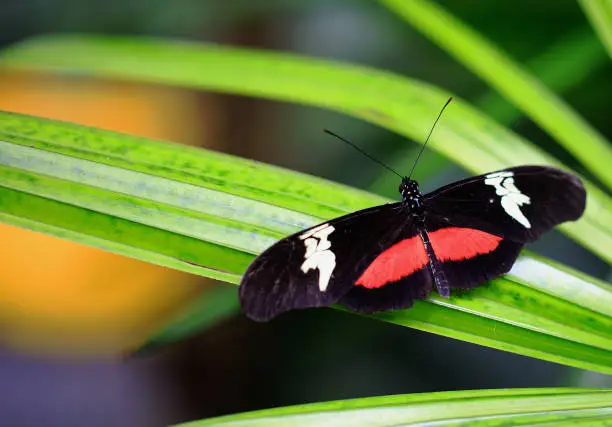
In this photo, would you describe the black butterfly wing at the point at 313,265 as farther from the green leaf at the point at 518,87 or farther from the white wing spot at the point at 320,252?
the green leaf at the point at 518,87

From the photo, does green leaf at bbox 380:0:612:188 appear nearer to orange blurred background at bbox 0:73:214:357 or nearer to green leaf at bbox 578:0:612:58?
green leaf at bbox 578:0:612:58

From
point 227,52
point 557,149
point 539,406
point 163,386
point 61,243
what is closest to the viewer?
point 539,406

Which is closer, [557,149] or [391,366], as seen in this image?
[557,149]

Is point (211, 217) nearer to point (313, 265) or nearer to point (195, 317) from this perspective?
point (313, 265)

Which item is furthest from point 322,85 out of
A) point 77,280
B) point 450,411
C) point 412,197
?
point 77,280

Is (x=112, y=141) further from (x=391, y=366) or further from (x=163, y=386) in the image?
(x=163, y=386)

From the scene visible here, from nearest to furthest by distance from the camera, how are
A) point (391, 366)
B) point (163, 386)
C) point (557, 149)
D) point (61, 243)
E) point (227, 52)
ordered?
point (227, 52), point (557, 149), point (391, 366), point (163, 386), point (61, 243)

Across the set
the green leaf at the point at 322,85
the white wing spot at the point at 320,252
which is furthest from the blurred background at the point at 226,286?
the white wing spot at the point at 320,252

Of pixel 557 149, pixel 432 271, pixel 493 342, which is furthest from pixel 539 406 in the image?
pixel 557 149
